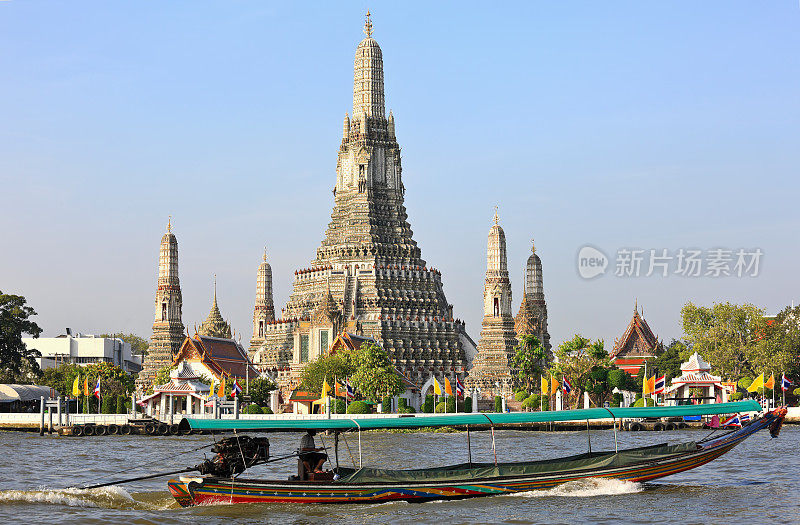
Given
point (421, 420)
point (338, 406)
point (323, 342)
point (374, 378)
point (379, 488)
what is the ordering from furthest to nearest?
1. point (323, 342)
2. point (374, 378)
3. point (338, 406)
4. point (421, 420)
5. point (379, 488)

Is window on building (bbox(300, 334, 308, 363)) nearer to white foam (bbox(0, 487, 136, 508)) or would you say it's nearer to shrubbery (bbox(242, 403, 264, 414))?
shrubbery (bbox(242, 403, 264, 414))

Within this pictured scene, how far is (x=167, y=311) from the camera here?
110 m

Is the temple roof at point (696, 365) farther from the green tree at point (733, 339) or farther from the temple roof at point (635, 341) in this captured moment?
the temple roof at point (635, 341)

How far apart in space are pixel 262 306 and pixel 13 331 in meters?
28.8

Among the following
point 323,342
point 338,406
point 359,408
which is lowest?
point 359,408

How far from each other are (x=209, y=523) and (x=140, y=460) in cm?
2130

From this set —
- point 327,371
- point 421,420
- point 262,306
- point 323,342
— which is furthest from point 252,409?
point 421,420

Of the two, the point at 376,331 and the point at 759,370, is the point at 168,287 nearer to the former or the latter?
the point at 376,331

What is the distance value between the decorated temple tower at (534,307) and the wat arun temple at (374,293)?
0.73 feet

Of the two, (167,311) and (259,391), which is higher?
(167,311)

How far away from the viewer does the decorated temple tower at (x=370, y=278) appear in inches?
3863

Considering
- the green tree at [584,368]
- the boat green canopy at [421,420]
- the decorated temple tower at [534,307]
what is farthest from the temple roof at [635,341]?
the boat green canopy at [421,420]

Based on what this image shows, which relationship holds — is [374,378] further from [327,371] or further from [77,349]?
[77,349]

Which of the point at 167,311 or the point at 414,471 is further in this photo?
the point at 167,311
